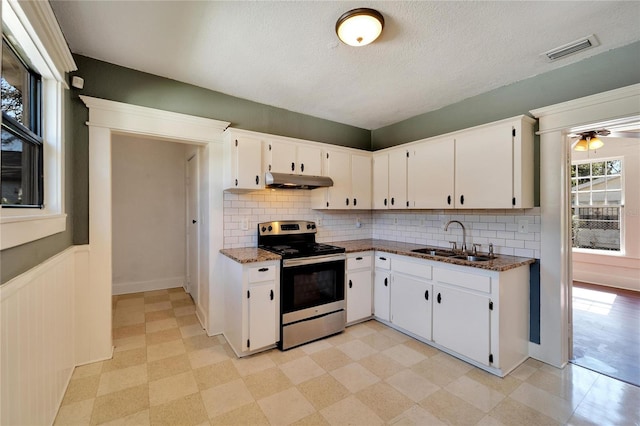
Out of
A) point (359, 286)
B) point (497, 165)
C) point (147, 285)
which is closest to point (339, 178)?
point (359, 286)

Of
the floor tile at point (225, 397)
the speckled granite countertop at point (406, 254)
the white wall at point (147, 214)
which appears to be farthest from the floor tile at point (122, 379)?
the white wall at point (147, 214)

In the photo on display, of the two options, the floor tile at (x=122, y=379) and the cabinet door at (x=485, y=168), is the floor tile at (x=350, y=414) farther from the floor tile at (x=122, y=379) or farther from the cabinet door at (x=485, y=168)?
the cabinet door at (x=485, y=168)

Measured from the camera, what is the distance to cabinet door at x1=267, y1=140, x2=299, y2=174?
10.4 feet

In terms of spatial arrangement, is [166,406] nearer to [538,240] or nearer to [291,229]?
[291,229]

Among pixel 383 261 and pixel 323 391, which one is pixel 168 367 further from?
pixel 383 261

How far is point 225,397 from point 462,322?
82.1 inches

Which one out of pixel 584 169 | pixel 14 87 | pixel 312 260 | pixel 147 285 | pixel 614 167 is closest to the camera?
pixel 14 87

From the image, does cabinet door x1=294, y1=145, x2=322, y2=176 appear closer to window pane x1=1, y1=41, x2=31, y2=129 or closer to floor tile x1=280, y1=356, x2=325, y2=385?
floor tile x1=280, y1=356, x2=325, y2=385

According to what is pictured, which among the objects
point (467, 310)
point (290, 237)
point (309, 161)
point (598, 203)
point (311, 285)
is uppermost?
point (309, 161)

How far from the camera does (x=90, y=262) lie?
252 centimetres

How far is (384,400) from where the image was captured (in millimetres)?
2061

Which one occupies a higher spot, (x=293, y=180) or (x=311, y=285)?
(x=293, y=180)

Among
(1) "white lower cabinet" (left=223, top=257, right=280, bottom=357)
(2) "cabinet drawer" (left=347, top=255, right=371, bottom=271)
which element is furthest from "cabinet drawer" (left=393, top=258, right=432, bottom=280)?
(1) "white lower cabinet" (left=223, top=257, right=280, bottom=357)

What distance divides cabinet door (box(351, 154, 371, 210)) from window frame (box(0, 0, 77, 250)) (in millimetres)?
2925
